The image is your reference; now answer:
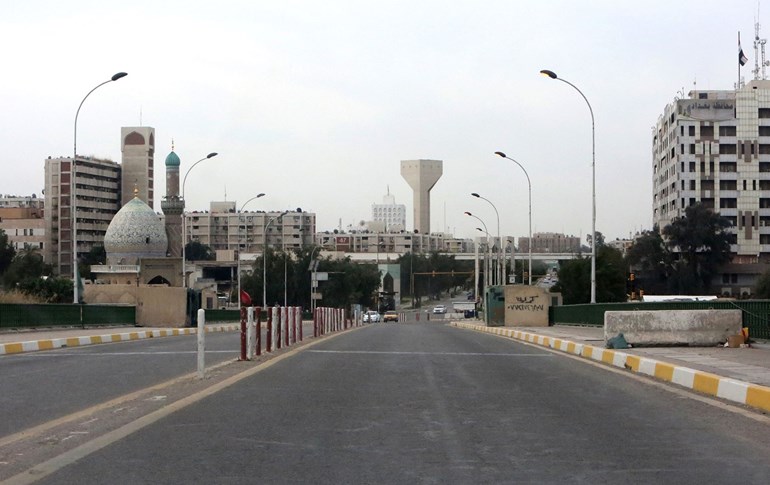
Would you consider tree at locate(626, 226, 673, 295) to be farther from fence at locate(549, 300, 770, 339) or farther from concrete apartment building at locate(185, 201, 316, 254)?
concrete apartment building at locate(185, 201, 316, 254)

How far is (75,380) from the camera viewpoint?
13.3 m

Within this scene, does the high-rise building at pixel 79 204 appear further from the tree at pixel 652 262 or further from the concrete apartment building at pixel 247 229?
the tree at pixel 652 262

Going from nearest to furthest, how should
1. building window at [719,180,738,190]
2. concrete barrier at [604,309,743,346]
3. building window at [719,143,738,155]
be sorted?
concrete barrier at [604,309,743,346] < building window at [719,143,738,155] < building window at [719,180,738,190]

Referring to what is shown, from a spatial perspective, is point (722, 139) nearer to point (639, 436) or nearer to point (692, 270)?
point (692, 270)

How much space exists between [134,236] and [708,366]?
257 ft

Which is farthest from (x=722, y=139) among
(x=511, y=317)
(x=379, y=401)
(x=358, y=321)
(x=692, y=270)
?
(x=379, y=401)

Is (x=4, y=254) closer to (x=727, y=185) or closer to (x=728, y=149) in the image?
(x=727, y=185)

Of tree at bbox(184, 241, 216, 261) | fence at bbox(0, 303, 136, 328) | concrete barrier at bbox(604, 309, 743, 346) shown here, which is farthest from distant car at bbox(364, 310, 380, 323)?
concrete barrier at bbox(604, 309, 743, 346)

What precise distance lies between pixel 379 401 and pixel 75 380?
5.03 meters

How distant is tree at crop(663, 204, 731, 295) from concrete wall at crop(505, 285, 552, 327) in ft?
160

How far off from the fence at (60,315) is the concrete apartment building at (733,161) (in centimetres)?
7181

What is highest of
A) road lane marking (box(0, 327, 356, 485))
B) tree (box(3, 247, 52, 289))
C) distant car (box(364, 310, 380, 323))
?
tree (box(3, 247, 52, 289))

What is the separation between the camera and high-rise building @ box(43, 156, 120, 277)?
475 feet

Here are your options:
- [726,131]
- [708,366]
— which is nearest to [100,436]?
[708,366]
